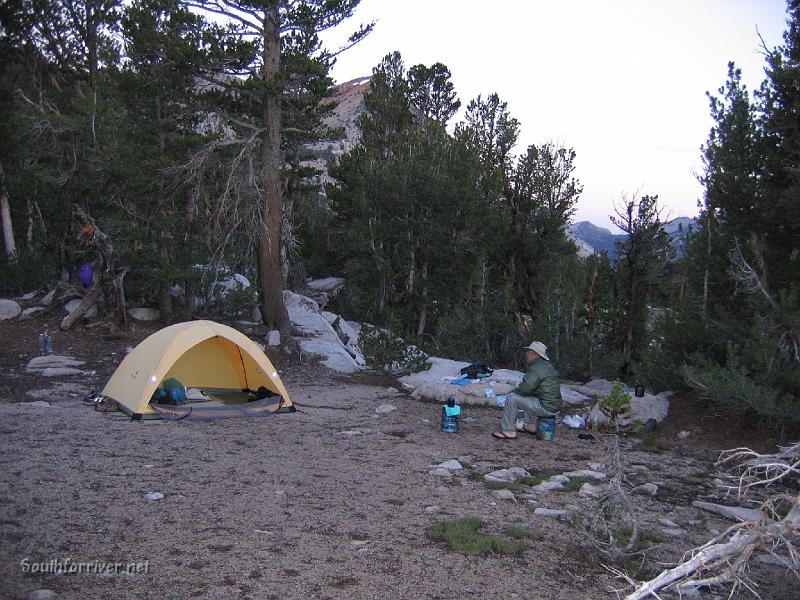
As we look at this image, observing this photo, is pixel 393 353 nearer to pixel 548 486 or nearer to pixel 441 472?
pixel 441 472

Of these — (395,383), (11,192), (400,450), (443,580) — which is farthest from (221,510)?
(11,192)

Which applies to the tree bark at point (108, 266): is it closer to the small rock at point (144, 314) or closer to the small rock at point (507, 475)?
the small rock at point (144, 314)

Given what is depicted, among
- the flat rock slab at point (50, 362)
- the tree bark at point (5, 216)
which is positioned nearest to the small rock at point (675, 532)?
the flat rock slab at point (50, 362)

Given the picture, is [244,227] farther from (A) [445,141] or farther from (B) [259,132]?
(A) [445,141]

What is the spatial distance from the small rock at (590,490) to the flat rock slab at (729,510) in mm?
911

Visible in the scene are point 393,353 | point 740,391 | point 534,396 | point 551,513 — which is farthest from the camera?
point 393,353

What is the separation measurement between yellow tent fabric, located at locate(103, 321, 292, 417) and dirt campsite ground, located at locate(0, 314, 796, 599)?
1.50ft

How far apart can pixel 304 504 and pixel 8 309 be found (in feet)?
43.1

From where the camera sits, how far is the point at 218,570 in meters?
4.15

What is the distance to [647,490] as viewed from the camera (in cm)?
669

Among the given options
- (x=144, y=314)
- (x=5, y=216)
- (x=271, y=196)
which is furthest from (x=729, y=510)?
(x=5, y=216)

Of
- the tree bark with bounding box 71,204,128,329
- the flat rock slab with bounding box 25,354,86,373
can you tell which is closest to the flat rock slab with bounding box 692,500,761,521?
the flat rock slab with bounding box 25,354,86,373

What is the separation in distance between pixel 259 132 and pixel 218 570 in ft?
43.5

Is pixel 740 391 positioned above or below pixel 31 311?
below
